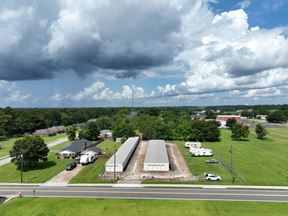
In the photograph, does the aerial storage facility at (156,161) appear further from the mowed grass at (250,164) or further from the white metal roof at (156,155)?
the mowed grass at (250,164)

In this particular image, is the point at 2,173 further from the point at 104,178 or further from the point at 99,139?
the point at 99,139

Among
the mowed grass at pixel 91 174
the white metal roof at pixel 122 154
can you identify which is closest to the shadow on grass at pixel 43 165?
the mowed grass at pixel 91 174

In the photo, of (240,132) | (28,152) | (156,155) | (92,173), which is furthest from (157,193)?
(240,132)

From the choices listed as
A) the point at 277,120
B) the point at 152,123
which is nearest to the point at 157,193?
the point at 152,123

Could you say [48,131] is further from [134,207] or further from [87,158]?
[134,207]

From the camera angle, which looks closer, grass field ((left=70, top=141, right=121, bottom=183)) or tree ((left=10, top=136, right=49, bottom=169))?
grass field ((left=70, top=141, right=121, bottom=183))

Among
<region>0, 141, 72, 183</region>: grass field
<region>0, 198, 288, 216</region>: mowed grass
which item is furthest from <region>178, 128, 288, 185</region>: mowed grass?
<region>0, 141, 72, 183</region>: grass field

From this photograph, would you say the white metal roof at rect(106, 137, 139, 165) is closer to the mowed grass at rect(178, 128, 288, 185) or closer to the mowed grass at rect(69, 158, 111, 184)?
the mowed grass at rect(69, 158, 111, 184)
